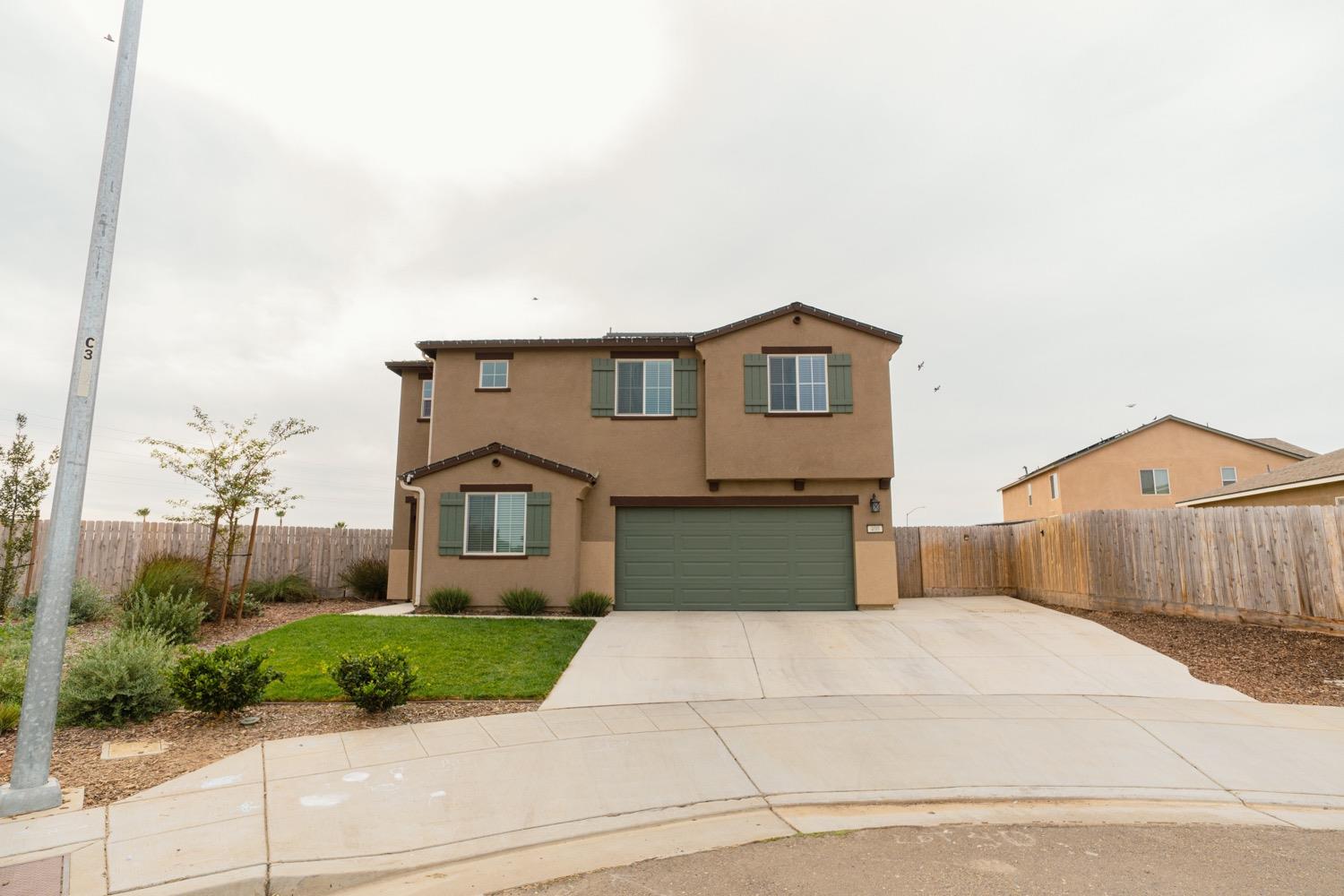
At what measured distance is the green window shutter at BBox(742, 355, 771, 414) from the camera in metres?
16.0

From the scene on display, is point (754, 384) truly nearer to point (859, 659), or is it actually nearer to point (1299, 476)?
point (859, 659)

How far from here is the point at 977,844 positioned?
4.94 m

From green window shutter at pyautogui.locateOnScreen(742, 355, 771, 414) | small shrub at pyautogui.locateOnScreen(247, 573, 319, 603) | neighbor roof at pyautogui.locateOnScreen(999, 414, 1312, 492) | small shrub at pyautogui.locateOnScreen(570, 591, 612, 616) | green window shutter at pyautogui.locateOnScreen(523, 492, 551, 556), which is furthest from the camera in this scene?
neighbor roof at pyautogui.locateOnScreen(999, 414, 1312, 492)

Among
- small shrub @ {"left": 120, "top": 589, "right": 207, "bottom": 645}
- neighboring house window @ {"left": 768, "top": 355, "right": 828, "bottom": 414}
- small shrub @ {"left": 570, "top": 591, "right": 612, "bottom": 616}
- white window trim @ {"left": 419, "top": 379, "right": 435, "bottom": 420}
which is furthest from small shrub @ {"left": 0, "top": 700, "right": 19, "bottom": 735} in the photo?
neighboring house window @ {"left": 768, "top": 355, "right": 828, "bottom": 414}

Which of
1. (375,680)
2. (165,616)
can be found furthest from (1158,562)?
(165,616)

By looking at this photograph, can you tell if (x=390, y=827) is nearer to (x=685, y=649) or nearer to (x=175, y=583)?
(x=685, y=649)

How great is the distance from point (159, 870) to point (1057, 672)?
1048cm

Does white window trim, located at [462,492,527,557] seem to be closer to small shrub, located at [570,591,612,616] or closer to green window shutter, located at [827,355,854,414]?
small shrub, located at [570,591,612,616]

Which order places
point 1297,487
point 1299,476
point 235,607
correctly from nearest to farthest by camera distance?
point 235,607
point 1297,487
point 1299,476

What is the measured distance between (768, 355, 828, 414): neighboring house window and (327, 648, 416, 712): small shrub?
10.5 m

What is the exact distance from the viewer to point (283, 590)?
16.9 m

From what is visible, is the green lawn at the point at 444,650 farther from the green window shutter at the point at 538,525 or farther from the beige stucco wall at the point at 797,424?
the beige stucco wall at the point at 797,424

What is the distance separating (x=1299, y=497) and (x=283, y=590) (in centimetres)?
2591

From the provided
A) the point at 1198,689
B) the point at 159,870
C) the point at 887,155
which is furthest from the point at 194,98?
the point at 1198,689
